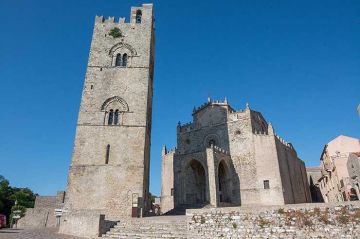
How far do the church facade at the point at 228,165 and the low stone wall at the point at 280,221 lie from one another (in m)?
10.5

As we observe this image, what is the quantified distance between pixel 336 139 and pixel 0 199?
173 ft

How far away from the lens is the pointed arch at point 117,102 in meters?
22.3

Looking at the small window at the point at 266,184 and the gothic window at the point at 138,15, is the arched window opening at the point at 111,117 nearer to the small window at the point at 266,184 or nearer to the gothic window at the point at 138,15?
the gothic window at the point at 138,15

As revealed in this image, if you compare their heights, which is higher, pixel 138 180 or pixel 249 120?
pixel 249 120

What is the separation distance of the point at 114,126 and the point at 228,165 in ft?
42.4

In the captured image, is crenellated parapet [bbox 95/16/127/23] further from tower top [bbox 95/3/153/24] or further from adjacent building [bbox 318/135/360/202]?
adjacent building [bbox 318/135/360/202]

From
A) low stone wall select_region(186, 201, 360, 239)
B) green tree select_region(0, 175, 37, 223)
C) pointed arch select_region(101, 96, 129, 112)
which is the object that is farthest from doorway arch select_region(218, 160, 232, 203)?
green tree select_region(0, 175, 37, 223)

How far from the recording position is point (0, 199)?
43.1 meters

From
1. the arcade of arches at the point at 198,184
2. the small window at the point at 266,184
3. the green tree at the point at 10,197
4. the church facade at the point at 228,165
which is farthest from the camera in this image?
the green tree at the point at 10,197

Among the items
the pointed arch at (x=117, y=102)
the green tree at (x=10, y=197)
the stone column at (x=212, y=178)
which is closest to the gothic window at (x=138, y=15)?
the pointed arch at (x=117, y=102)

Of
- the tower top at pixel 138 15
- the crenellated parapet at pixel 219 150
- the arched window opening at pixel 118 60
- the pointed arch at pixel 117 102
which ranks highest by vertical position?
the tower top at pixel 138 15

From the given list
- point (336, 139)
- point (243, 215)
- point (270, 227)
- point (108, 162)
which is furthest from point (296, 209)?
point (336, 139)

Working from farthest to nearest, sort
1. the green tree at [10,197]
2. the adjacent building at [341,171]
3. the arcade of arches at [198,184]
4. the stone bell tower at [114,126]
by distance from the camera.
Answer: the green tree at [10,197] → the arcade of arches at [198,184] → the adjacent building at [341,171] → the stone bell tower at [114,126]

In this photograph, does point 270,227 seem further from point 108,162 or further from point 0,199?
point 0,199
